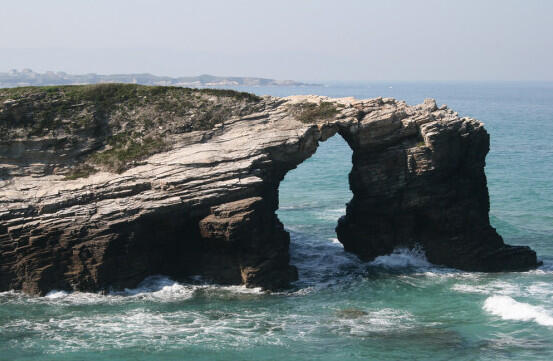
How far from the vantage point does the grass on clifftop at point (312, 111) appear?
40.6 m

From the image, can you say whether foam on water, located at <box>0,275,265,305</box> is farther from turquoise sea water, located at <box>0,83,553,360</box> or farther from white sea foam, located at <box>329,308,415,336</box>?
white sea foam, located at <box>329,308,415,336</box>

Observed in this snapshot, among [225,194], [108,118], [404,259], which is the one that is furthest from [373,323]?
[108,118]

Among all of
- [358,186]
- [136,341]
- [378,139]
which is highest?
[378,139]

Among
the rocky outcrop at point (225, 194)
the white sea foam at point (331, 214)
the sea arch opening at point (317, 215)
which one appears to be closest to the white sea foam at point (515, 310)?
the rocky outcrop at point (225, 194)

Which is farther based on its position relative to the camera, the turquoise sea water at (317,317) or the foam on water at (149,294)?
the foam on water at (149,294)

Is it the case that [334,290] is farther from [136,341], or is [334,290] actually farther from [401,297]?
[136,341]

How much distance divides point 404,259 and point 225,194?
504 inches

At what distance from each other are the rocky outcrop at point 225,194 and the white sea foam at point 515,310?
5.59 metres

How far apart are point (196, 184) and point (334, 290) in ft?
32.4

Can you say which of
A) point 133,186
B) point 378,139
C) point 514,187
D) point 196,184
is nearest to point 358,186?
point 378,139

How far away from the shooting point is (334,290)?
38094mm

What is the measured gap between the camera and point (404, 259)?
1663 inches

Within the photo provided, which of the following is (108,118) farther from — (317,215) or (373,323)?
(317,215)

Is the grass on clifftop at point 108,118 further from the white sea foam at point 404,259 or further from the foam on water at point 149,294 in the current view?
the white sea foam at point 404,259
